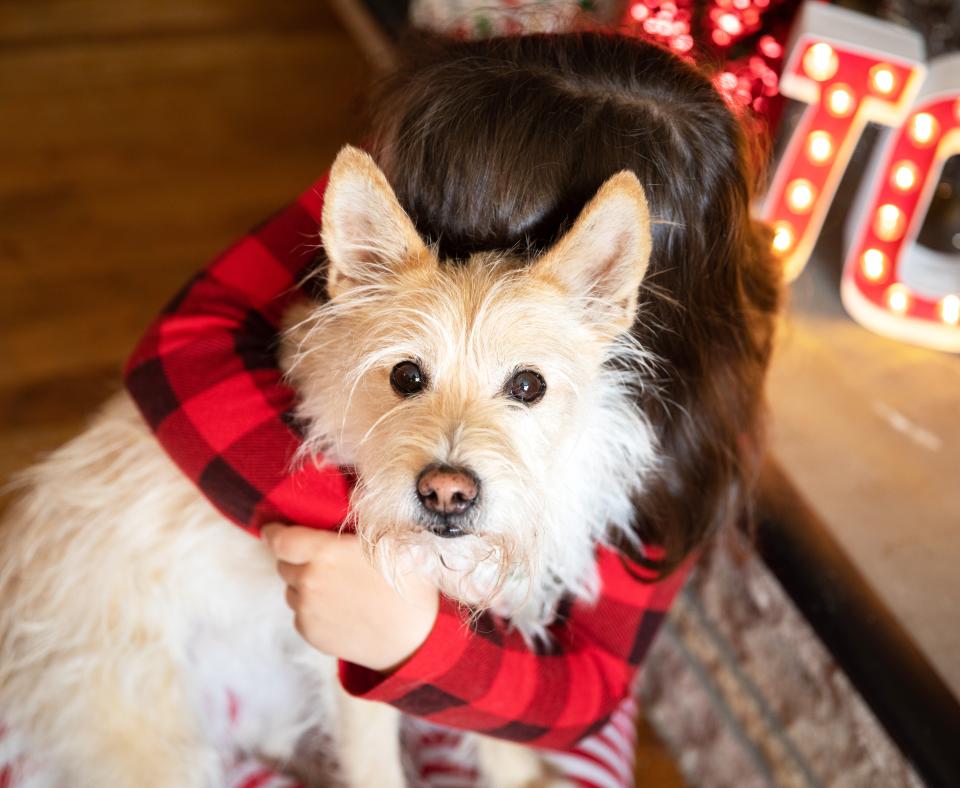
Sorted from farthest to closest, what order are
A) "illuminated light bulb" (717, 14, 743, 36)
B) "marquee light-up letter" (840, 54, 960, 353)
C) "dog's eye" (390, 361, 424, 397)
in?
1. "illuminated light bulb" (717, 14, 743, 36)
2. "marquee light-up letter" (840, 54, 960, 353)
3. "dog's eye" (390, 361, 424, 397)

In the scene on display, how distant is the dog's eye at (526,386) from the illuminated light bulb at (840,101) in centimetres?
86

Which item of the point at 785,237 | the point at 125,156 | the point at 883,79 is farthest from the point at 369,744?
the point at 125,156

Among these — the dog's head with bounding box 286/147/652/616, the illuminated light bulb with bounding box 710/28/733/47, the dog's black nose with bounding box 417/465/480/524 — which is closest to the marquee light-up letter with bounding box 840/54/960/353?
the illuminated light bulb with bounding box 710/28/733/47

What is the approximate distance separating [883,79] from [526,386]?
0.92 meters

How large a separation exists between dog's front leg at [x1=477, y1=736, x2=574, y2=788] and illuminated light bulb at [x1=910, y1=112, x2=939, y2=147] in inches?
42.5

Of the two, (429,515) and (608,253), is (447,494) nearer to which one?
(429,515)

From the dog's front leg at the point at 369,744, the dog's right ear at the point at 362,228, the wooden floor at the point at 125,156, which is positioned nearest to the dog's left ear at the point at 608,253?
the dog's right ear at the point at 362,228

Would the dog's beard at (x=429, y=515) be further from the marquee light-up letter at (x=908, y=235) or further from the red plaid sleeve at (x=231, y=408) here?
the marquee light-up letter at (x=908, y=235)

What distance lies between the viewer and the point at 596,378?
3.20 ft

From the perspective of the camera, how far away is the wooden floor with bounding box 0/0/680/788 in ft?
6.67

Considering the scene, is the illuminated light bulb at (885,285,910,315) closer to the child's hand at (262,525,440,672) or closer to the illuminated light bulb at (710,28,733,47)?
the illuminated light bulb at (710,28,733,47)

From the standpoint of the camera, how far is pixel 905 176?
1479 mm

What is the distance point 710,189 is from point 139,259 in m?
1.67

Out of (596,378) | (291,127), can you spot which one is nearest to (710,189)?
(596,378)
